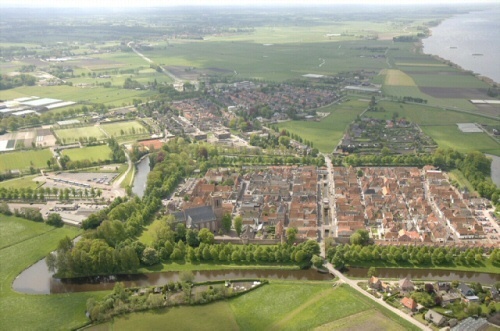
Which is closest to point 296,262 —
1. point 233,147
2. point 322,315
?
point 322,315

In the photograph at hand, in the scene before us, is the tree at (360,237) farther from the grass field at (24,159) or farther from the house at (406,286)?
the grass field at (24,159)

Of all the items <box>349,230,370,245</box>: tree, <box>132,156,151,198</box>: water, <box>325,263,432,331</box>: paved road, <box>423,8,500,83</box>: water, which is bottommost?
<box>325,263,432,331</box>: paved road

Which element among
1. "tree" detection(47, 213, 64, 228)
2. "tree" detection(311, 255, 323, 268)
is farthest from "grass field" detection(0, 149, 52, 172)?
"tree" detection(311, 255, 323, 268)

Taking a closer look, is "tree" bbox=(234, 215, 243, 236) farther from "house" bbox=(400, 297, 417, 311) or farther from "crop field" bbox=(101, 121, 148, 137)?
"crop field" bbox=(101, 121, 148, 137)

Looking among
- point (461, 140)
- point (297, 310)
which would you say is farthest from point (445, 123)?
point (297, 310)

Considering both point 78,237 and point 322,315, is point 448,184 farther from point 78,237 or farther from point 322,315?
point 78,237
